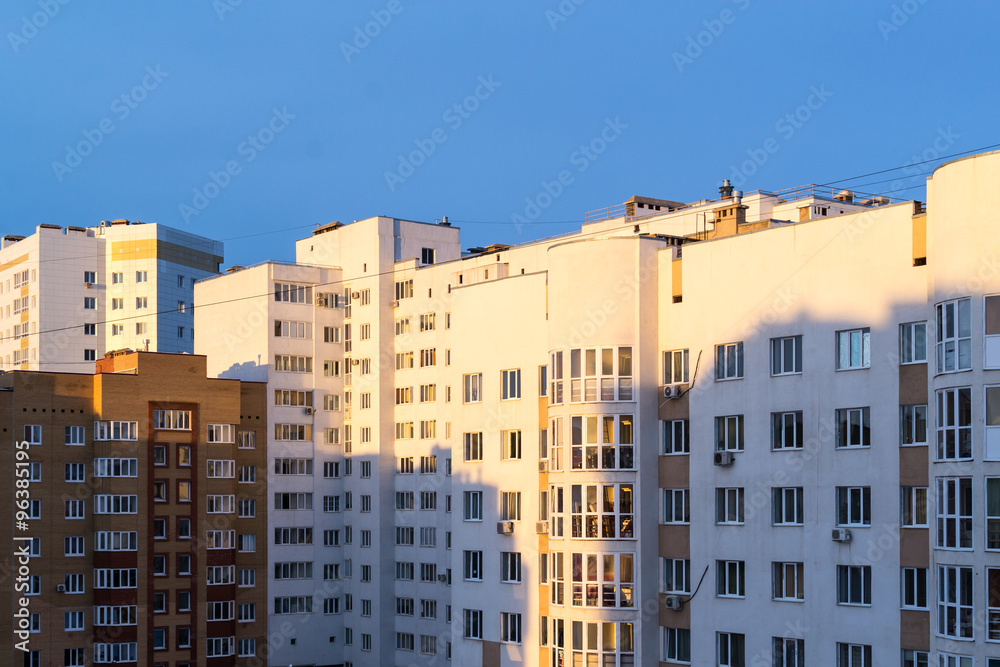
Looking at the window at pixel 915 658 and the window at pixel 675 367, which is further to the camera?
the window at pixel 675 367

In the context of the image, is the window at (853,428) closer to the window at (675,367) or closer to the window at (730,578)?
the window at (730,578)

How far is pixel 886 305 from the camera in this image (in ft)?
142

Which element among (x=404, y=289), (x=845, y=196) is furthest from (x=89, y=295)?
(x=845, y=196)

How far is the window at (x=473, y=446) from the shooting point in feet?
189

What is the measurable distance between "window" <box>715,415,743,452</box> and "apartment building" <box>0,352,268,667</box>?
43370mm

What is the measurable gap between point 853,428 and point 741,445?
4.72 meters

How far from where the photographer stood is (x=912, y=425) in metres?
42.2

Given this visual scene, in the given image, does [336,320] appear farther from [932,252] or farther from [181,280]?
[932,252]

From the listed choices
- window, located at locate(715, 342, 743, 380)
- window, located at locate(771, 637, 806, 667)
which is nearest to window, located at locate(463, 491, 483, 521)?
window, located at locate(715, 342, 743, 380)

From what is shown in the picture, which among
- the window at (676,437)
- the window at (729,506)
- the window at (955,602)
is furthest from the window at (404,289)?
the window at (955,602)

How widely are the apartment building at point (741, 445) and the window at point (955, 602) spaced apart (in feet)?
0.20

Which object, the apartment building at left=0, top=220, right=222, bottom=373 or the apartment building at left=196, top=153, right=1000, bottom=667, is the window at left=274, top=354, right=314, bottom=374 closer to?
the apartment building at left=196, top=153, right=1000, bottom=667

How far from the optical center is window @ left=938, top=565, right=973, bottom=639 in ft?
128
